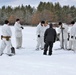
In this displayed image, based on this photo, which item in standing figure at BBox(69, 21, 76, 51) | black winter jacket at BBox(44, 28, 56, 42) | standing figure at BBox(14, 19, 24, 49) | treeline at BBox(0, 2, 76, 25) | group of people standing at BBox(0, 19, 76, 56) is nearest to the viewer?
group of people standing at BBox(0, 19, 76, 56)

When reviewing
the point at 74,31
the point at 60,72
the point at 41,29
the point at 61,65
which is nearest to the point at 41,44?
the point at 41,29

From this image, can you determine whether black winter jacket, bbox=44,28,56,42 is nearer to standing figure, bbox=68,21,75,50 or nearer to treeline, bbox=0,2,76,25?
standing figure, bbox=68,21,75,50

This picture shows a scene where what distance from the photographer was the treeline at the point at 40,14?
104 metres

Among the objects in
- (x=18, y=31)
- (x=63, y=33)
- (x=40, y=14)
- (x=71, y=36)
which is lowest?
(x=71, y=36)

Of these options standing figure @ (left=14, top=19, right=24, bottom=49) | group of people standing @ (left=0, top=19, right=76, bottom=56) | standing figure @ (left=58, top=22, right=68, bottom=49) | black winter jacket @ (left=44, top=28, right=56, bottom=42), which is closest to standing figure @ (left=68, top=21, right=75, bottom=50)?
group of people standing @ (left=0, top=19, right=76, bottom=56)

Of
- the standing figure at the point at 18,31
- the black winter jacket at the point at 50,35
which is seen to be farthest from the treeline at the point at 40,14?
the black winter jacket at the point at 50,35

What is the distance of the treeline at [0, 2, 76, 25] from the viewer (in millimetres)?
104250

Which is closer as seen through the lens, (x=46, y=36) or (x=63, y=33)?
(x=46, y=36)

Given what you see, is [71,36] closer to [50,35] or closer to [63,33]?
[63,33]

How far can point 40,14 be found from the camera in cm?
11000

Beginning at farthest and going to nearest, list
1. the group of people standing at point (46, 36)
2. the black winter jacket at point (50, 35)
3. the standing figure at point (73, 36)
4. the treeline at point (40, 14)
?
the treeline at point (40, 14)
the standing figure at point (73, 36)
the black winter jacket at point (50, 35)
the group of people standing at point (46, 36)

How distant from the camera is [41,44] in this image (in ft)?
60.0

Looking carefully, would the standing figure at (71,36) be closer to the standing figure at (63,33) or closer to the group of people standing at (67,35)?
the group of people standing at (67,35)

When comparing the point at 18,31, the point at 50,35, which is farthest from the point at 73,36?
the point at 18,31
